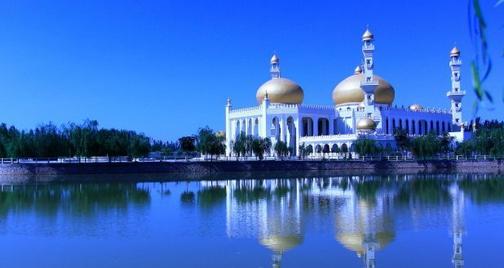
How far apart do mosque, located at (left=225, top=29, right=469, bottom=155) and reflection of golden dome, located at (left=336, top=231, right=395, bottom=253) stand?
123 feet

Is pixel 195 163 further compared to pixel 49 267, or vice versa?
pixel 195 163

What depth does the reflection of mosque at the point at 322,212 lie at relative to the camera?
12.2m

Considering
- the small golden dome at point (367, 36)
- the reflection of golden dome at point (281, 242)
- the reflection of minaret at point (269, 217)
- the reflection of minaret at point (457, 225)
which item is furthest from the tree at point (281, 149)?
the reflection of golden dome at point (281, 242)

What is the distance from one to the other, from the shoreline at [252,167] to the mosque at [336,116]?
4018 millimetres

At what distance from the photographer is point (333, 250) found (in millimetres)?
11547

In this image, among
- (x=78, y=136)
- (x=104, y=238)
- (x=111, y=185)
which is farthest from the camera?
(x=78, y=136)

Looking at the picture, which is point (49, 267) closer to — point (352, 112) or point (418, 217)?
point (418, 217)

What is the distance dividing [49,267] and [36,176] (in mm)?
28670

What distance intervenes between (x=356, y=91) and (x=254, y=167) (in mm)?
16944

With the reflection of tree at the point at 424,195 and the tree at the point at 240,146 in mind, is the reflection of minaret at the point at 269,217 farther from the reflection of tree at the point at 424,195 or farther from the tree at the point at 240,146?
the tree at the point at 240,146

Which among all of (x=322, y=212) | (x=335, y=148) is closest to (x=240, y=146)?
(x=335, y=148)

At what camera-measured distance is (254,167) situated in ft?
146

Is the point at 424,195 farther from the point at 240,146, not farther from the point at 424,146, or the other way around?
the point at 424,146

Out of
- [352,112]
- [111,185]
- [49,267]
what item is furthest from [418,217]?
[352,112]
